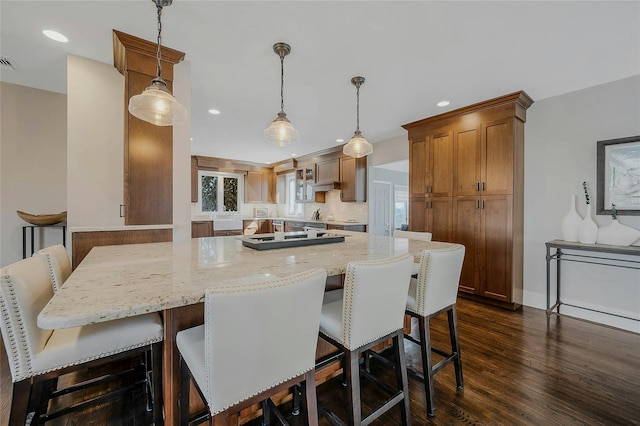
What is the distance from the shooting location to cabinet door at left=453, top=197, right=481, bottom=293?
339 centimetres

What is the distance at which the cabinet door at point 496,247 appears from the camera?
122 inches

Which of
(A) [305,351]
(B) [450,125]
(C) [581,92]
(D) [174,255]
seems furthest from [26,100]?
(C) [581,92]

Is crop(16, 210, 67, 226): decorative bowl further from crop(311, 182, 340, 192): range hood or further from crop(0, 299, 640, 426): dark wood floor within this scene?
crop(311, 182, 340, 192): range hood

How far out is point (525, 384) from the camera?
1804mm

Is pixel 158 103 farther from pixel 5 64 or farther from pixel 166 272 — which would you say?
pixel 5 64

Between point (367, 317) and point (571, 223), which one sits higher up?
point (571, 223)

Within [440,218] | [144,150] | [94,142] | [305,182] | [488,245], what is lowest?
[488,245]

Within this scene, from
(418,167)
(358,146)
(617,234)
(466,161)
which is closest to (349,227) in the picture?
(418,167)

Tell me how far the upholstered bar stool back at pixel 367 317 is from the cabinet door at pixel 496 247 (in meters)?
2.46

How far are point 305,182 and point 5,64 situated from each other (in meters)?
4.74

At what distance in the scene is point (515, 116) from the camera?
3.07 meters

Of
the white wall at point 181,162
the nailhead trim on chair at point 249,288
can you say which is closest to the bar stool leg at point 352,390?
the nailhead trim on chair at point 249,288

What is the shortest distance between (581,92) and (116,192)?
4873 mm

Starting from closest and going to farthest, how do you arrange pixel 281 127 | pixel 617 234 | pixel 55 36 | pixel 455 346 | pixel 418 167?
pixel 455 346
pixel 55 36
pixel 281 127
pixel 617 234
pixel 418 167
